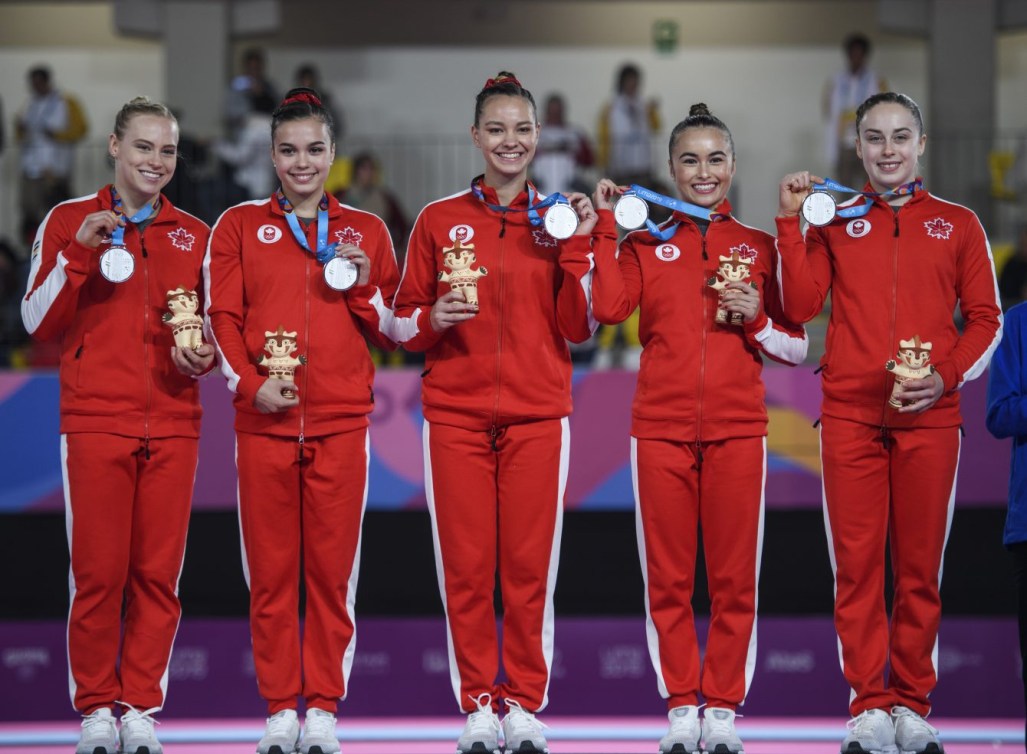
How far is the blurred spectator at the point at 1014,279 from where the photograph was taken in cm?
872

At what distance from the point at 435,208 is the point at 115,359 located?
116cm

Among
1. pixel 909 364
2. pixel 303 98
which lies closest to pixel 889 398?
pixel 909 364

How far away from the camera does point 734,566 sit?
4191 mm

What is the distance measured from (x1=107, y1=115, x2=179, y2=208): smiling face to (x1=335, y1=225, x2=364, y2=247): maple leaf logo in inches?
22.9

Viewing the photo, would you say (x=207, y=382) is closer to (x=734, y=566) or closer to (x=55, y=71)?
(x=734, y=566)

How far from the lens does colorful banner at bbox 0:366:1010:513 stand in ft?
23.9

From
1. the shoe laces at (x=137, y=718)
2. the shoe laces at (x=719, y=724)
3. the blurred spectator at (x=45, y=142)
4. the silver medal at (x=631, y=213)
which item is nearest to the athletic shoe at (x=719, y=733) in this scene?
the shoe laces at (x=719, y=724)

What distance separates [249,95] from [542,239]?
7.01 m

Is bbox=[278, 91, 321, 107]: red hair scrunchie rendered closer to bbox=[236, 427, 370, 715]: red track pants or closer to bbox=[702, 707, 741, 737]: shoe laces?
bbox=[236, 427, 370, 715]: red track pants

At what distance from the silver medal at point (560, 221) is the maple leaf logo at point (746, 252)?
0.59m

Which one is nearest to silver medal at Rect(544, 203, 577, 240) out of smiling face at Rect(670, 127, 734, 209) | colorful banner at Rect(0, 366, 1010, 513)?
smiling face at Rect(670, 127, 734, 209)

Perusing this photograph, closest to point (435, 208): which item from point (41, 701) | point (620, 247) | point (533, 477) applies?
point (620, 247)

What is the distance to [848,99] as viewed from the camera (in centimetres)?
1081

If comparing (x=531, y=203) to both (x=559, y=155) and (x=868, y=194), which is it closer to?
(x=868, y=194)
